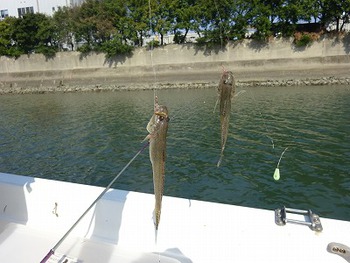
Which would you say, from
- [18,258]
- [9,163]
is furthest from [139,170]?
[18,258]

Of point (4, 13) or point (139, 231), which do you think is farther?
point (4, 13)

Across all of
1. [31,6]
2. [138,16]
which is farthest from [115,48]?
[31,6]

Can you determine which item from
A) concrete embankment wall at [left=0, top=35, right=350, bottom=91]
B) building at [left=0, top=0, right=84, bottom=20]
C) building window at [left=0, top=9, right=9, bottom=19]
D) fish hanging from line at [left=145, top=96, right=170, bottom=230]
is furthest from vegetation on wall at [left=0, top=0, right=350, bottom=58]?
fish hanging from line at [left=145, top=96, right=170, bottom=230]

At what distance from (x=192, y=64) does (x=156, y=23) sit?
7.72 m

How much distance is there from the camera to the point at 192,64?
Result: 4294cm

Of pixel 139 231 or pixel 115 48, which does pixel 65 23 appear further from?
pixel 139 231

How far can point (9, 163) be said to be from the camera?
13.8m

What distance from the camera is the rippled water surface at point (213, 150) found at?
31.6 ft

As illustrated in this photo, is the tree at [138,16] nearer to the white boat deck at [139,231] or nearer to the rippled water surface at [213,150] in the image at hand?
the rippled water surface at [213,150]

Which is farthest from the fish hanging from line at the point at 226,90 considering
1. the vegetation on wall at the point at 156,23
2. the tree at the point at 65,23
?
the tree at the point at 65,23

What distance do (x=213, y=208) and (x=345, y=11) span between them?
40603 mm

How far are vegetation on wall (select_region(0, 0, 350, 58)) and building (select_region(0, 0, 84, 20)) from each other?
32.0 ft

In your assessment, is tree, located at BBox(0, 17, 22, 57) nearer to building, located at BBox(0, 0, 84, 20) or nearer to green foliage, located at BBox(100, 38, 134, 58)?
building, located at BBox(0, 0, 84, 20)

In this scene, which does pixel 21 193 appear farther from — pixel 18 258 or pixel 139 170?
pixel 139 170
